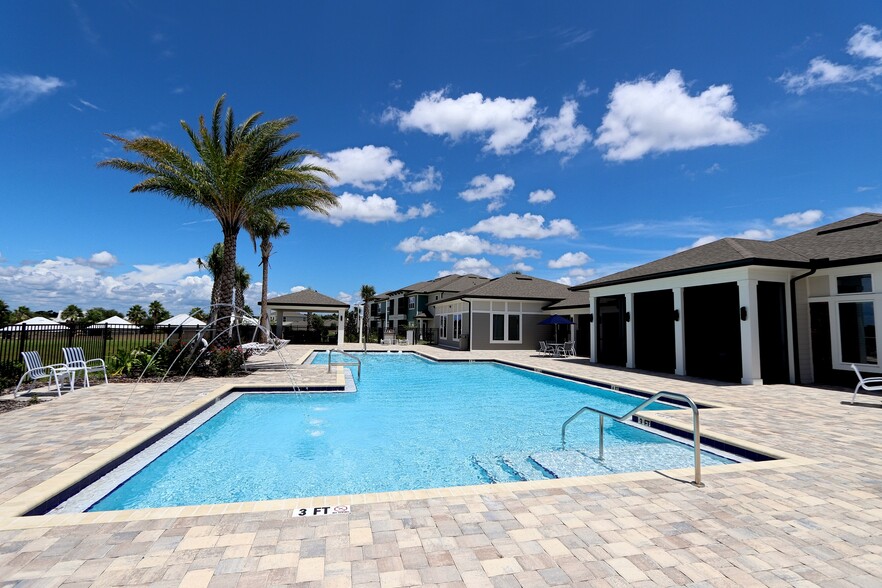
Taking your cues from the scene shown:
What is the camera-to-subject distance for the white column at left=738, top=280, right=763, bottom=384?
11.2 meters

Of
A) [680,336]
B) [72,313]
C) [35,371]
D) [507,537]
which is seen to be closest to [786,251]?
[680,336]

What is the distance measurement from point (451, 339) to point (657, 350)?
15085 mm

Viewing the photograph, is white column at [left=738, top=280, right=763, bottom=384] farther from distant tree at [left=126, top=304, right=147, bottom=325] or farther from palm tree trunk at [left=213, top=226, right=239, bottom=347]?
distant tree at [left=126, top=304, right=147, bottom=325]

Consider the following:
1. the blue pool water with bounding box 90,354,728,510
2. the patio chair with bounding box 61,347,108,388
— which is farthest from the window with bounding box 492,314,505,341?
the patio chair with bounding box 61,347,108,388

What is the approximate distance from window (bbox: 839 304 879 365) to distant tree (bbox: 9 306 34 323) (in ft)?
158

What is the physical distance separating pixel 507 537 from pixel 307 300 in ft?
101

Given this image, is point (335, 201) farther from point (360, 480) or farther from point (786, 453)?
point (786, 453)

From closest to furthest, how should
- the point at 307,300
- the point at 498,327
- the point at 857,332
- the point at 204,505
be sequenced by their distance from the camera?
the point at 204,505
the point at 857,332
the point at 498,327
the point at 307,300

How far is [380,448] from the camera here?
22.1 feet

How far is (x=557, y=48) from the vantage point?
551 inches

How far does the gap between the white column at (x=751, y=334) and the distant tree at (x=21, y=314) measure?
45965 millimetres

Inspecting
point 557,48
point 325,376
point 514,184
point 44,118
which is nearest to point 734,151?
point 557,48

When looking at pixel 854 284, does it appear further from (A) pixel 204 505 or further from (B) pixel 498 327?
(B) pixel 498 327

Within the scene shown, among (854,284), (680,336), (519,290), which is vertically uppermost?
(519,290)
